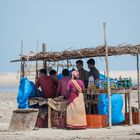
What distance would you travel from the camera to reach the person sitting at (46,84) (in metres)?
21.0

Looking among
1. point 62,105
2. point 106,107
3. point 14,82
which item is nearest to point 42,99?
point 62,105

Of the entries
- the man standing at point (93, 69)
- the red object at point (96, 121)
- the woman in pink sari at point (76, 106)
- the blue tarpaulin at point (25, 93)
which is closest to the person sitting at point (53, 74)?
the blue tarpaulin at point (25, 93)

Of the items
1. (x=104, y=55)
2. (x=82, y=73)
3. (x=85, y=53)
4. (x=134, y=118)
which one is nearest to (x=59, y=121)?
(x=82, y=73)

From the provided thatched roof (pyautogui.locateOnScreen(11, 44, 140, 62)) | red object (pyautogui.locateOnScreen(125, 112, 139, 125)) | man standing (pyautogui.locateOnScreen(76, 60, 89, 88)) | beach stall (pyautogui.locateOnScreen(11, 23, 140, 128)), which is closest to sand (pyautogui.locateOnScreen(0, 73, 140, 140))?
beach stall (pyautogui.locateOnScreen(11, 23, 140, 128))

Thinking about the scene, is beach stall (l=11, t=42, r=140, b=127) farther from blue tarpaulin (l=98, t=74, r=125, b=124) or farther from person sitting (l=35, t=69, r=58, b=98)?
person sitting (l=35, t=69, r=58, b=98)

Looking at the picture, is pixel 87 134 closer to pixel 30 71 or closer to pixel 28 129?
pixel 28 129

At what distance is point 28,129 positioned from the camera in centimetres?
1983

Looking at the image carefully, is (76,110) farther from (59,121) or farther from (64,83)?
(64,83)

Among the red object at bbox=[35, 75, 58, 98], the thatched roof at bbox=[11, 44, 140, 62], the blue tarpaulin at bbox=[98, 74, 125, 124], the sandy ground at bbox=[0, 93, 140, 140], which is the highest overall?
the thatched roof at bbox=[11, 44, 140, 62]

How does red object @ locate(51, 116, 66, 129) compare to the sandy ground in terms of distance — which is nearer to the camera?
the sandy ground

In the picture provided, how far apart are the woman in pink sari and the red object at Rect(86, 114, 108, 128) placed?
1.18ft

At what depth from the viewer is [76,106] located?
19.8 m

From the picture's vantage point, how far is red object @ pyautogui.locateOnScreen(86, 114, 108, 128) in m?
20.2

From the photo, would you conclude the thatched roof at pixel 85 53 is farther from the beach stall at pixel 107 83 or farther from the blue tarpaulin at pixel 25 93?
the blue tarpaulin at pixel 25 93
